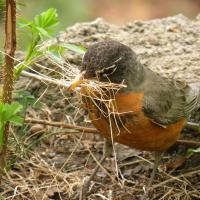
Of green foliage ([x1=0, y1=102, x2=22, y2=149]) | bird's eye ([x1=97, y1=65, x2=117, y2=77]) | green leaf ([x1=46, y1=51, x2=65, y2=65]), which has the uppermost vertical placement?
green leaf ([x1=46, y1=51, x2=65, y2=65])

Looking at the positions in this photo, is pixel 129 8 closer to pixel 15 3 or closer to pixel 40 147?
pixel 40 147

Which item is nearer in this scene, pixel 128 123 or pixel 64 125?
pixel 128 123

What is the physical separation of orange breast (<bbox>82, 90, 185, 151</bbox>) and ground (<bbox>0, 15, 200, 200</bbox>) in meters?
0.23

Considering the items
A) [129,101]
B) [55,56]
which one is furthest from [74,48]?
[129,101]

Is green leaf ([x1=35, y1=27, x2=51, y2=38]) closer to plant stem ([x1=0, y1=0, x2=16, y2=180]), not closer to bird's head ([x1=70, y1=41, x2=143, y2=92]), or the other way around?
plant stem ([x1=0, y1=0, x2=16, y2=180])

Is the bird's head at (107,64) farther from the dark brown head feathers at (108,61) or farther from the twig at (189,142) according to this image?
the twig at (189,142)

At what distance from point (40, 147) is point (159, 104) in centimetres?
106

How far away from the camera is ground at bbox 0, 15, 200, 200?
216 inches

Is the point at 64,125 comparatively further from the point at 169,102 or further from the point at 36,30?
the point at 36,30

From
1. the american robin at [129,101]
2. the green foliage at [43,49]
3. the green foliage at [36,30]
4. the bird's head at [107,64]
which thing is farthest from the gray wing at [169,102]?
the green foliage at [36,30]

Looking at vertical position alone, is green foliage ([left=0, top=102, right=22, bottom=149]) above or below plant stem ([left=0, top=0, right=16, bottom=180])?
below

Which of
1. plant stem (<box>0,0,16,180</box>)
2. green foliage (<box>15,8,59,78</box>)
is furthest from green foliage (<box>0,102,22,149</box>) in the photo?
green foliage (<box>15,8,59,78</box>)

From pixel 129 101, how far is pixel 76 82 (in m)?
0.53

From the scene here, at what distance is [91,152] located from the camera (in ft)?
19.5
